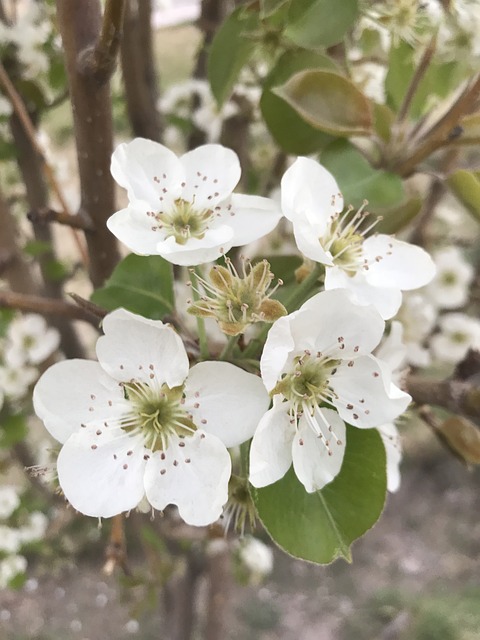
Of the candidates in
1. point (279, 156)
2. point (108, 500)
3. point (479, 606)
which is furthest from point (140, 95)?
point (479, 606)

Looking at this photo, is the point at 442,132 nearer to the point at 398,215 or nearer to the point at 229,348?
the point at 398,215

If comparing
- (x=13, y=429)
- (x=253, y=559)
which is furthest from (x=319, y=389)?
(x=253, y=559)

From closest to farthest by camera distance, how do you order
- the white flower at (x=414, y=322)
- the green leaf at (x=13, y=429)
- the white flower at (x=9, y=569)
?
1. the white flower at (x=414, y=322)
2. the green leaf at (x=13, y=429)
3. the white flower at (x=9, y=569)

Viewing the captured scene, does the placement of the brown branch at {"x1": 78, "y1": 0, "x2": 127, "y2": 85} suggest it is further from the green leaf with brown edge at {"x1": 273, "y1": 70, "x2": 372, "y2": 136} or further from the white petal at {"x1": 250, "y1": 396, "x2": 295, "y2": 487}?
the white petal at {"x1": 250, "y1": 396, "x2": 295, "y2": 487}

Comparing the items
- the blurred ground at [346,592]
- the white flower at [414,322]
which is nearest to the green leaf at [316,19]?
the white flower at [414,322]

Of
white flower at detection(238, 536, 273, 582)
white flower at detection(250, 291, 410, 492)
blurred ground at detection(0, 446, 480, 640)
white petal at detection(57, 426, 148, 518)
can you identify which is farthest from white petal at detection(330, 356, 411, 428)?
blurred ground at detection(0, 446, 480, 640)

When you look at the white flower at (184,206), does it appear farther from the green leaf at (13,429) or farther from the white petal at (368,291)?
the green leaf at (13,429)

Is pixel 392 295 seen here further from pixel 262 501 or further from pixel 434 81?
pixel 434 81
